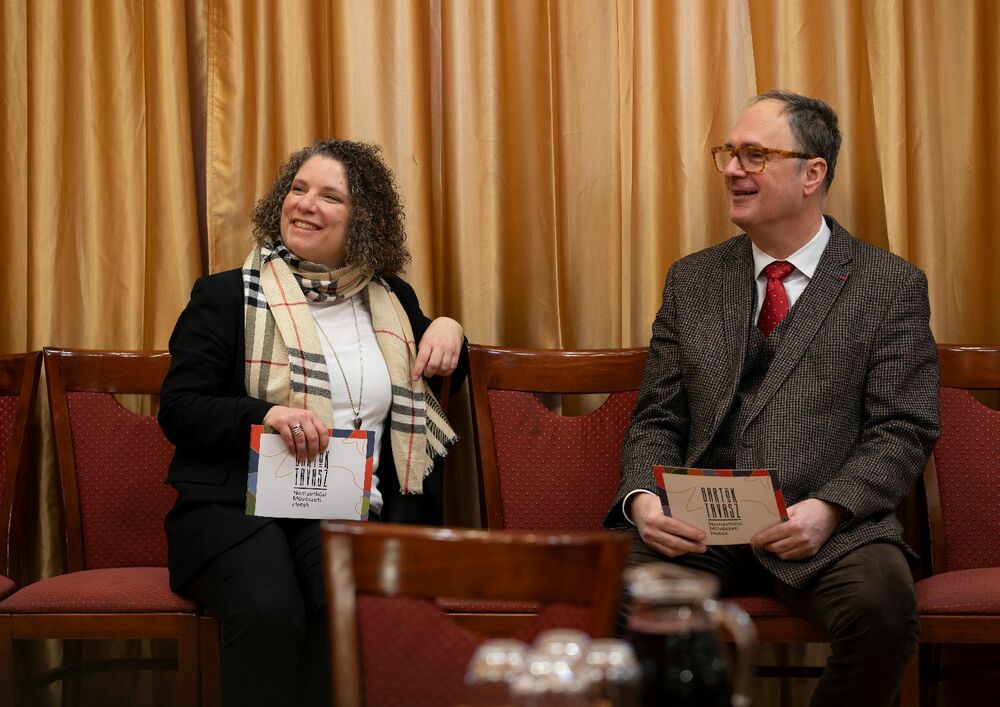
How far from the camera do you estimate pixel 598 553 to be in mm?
1480

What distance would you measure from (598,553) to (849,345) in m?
1.56

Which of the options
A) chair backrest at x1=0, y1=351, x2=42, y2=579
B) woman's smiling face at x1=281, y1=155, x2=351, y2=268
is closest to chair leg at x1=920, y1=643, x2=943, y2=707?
woman's smiling face at x1=281, y1=155, x2=351, y2=268

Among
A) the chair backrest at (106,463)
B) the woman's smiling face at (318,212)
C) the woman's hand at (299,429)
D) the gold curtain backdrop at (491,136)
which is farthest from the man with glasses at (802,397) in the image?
the chair backrest at (106,463)

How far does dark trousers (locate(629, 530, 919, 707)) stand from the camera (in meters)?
2.47

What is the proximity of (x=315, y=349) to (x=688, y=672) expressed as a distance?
198cm

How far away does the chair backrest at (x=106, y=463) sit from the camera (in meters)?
3.20

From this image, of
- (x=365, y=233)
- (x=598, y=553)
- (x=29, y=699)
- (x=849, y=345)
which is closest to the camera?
(x=598, y=553)

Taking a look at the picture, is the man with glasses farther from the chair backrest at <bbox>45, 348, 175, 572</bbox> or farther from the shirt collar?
the chair backrest at <bbox>45, 348, 175, 572</bbox>

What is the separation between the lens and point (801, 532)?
8.53 ft

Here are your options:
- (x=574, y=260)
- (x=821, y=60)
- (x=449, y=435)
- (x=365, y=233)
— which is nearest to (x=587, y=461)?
(x=449, y=435)

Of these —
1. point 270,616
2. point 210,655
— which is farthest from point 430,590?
point 210,655

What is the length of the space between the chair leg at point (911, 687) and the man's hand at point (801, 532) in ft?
1.25

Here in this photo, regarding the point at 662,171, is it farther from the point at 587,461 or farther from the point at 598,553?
the point at 598,553

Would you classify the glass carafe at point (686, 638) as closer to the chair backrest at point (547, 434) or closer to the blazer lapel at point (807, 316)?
the blazer lapel at point (807, 316)
